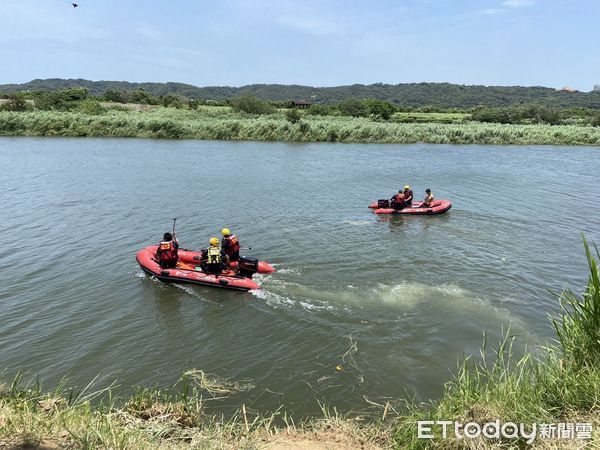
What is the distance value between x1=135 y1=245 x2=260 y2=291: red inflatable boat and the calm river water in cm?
24

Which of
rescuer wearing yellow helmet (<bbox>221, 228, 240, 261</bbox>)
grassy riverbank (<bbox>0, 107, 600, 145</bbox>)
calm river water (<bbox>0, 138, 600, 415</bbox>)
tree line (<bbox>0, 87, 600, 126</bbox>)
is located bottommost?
calm river water (<bbox>0, 138, 600, 415</bbox>)

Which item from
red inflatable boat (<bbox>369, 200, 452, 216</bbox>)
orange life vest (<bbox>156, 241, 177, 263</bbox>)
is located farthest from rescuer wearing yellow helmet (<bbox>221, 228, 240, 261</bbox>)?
red inflatable boat (<bbox>369, 200, 452, 216</bbox>)

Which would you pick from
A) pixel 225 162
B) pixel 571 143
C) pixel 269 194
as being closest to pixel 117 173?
pixel 225 162

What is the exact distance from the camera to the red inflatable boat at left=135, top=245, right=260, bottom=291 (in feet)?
37.0

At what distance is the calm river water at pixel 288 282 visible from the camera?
8.01 meters

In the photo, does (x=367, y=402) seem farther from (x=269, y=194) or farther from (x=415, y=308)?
(x=269, y=194)

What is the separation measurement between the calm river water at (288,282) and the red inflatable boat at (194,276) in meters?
0.24

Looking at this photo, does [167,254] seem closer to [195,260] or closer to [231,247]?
[195,260]

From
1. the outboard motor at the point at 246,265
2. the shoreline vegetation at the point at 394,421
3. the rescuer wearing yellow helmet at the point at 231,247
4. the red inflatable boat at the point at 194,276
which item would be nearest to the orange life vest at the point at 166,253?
the red inflatable boat at the point at 194,276

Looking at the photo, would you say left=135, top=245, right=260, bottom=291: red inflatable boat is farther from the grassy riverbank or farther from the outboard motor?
the grassy riverbank

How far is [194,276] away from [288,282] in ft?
8.04

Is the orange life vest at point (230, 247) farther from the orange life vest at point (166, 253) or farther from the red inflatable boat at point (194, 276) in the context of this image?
the orange life vest at point (166, 253)

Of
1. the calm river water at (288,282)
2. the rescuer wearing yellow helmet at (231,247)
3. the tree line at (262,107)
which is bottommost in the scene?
the calm river water at (288,282)

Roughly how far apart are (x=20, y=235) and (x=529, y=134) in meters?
49.4
